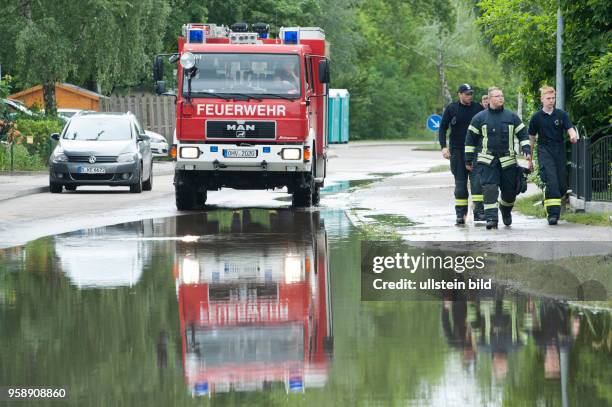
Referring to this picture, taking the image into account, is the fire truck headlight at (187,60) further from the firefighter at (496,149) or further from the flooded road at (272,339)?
the flooded road at (272,339)

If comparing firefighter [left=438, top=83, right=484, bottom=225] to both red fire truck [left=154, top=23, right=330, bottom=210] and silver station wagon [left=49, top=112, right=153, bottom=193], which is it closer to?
red fire truck [left=154, top=23, right=330, bottom=210]

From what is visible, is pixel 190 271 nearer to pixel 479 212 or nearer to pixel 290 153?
pixel 479 212

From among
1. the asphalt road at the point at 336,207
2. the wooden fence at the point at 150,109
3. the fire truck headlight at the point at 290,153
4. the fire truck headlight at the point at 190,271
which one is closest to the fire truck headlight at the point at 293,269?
the fire truck headlight at the point at 190,271

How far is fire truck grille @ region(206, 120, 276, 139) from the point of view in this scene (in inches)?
920

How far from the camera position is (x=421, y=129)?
96.4 metres

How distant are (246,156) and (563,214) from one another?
5.32 meters

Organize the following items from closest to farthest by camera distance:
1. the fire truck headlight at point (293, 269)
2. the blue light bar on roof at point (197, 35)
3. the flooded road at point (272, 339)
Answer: the flooded road at point (272, 339) < the fire truck headlight at point (293, 269) < the blue light bar on roof at point (197, 35)

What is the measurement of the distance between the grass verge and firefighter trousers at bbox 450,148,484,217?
127 cm

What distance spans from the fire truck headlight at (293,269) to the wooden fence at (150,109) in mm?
37171

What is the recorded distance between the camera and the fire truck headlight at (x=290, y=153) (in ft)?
76.9

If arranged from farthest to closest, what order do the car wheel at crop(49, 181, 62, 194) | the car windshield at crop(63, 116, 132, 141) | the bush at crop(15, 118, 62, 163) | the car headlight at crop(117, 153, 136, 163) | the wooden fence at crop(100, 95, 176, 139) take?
1. the wooden fence at crop(100, 95, 176, 139)
2. the bush at crop(15, 118, 62, 163)
3. the car windshield at crop(63, 116, 132, 141)
4. the car wheel at crop(49, 181, 62, 194)
5. the car headlight at crop(117, 153, 136, 163)

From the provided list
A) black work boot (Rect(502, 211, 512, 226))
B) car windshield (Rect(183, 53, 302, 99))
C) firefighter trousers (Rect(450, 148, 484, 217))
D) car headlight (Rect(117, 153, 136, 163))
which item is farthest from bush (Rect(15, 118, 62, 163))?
black work boot (Rect(502, 211, 512, 226))

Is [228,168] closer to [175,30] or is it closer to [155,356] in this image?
[155,356]

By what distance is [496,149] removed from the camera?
18.4m
